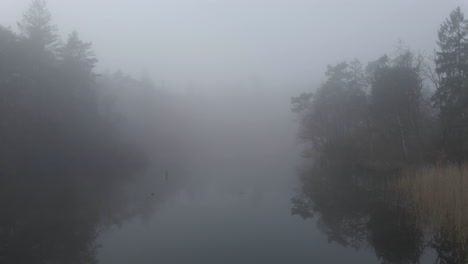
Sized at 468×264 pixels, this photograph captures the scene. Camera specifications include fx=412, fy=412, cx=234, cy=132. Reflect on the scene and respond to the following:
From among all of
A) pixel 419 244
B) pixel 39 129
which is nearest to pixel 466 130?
pixel 419 244

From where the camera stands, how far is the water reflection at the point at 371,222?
490 inches

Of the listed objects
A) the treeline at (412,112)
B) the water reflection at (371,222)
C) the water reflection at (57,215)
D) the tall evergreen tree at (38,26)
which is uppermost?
the tall evergreen tree at (38,26)

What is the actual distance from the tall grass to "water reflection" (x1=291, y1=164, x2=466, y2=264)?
37cm

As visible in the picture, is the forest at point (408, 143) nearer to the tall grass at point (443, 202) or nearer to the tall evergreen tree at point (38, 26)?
the tall grass at point (443, 202)

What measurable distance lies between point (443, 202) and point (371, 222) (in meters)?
3.22

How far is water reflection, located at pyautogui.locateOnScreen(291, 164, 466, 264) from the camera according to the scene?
490 inches

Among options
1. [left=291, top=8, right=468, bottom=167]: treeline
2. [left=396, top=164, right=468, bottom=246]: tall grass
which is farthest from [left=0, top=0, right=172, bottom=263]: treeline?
[left=291, top=8, right=468, bottom=167]: treeline

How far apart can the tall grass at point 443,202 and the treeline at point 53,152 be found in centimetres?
1108

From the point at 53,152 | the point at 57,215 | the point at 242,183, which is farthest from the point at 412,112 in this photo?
the point at 53,152

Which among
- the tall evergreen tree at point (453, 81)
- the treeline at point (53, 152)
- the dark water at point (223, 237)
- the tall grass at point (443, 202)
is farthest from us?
the tall evergreen tree at point (453, 81)

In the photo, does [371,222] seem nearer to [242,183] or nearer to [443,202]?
[443,202]

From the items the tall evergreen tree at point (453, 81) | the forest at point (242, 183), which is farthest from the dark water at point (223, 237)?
the tall evergreen tree at point (453, 81)

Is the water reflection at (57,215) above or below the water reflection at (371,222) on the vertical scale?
above

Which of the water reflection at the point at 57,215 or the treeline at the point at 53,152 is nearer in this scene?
the water reflection at the point at 57,215
